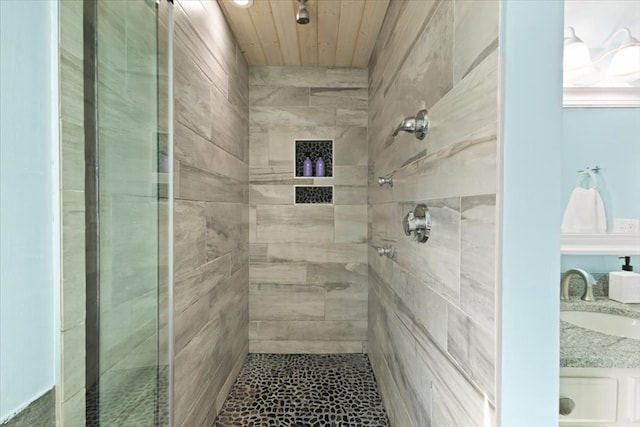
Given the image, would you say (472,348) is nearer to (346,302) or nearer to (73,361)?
(73,361)

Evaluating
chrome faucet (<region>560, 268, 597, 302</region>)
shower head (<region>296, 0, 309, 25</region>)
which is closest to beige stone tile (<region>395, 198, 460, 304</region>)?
chrome faucet (<region>560, 268, 597, 302</region>)

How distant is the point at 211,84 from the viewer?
5.97 feet

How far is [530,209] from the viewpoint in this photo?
0.69 meters

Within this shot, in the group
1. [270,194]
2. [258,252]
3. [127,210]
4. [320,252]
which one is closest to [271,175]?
[270,194]

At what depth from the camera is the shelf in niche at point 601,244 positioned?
1438mm

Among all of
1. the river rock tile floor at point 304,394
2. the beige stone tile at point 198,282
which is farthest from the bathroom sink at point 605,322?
the beige stone tile at point 198,282

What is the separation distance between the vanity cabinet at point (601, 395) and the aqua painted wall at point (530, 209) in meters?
0.33

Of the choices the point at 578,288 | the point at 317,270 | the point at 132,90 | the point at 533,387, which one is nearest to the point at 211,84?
the point at 132,90

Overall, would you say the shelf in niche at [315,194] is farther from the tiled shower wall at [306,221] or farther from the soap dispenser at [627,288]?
the soap dispenser at [627,288]

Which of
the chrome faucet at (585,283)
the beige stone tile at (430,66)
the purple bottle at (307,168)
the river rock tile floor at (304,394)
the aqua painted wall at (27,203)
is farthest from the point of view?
the purple bottle at (307,168)

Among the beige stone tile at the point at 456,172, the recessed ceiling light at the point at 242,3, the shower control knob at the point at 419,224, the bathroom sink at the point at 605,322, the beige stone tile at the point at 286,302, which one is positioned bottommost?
the beige stone tile at the point at 286,302

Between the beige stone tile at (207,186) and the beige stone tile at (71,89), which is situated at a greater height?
the beige stone tile at (71,89)

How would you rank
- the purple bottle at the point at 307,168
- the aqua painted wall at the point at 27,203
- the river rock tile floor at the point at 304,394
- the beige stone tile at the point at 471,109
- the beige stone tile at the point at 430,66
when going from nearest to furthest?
1. the aqua painted wall at the point at 27,203
2. the beige stone tile at the point at 471,109
3. the beige stone tile at the point at 430,66
4. the river rock tile floor at the point at 304,394
5. the purple bottle at the point at 307,168

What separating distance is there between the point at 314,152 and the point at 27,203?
2.27 metres
